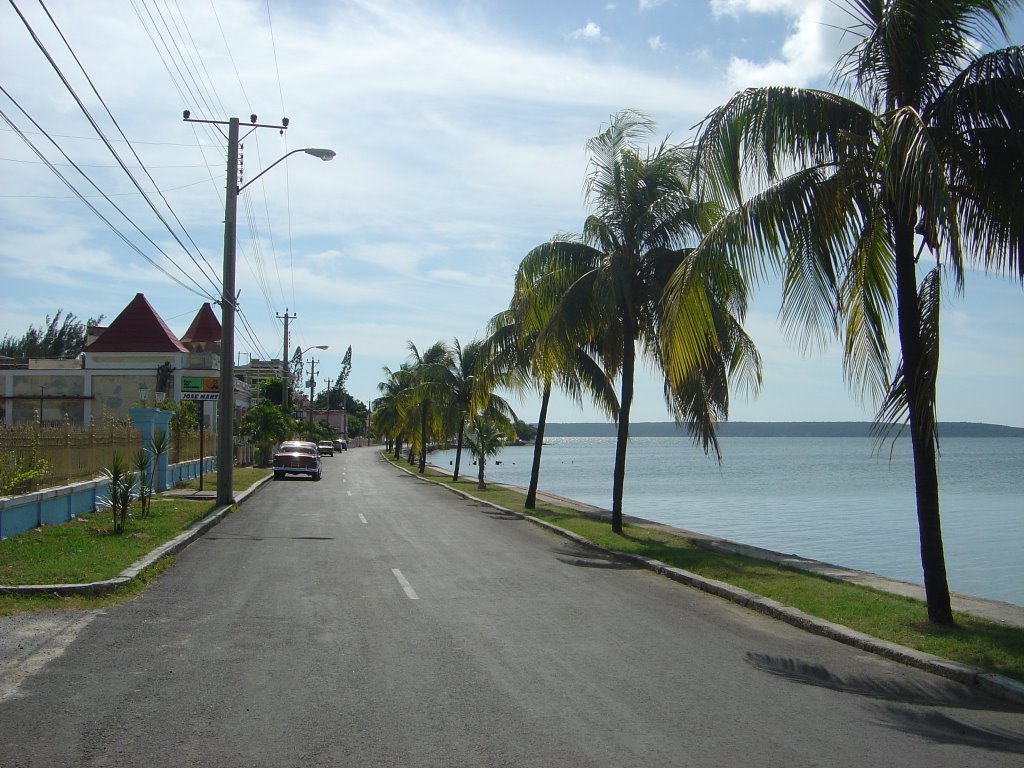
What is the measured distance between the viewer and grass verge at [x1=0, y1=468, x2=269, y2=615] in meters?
10.1

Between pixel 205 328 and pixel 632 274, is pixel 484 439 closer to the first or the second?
pixel 632 274

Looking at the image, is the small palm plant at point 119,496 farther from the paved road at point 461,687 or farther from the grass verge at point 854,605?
the grass verge at point 854,605

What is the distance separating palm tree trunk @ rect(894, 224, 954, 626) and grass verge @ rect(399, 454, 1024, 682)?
368 mm

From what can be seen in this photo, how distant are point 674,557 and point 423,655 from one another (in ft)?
25.4

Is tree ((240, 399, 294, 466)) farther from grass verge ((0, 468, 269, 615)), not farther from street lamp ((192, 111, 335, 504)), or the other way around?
grass verge ((0, 468, 269, 615))

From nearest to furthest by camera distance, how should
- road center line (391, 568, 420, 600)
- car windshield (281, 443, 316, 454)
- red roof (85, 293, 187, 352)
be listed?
road center line (391, 568, 420, 600) < car windshield (281, 443, 316, 454) < red roof (85, 293, 187, 352)

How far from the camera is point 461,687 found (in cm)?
692

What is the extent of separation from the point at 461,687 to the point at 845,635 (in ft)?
13.8

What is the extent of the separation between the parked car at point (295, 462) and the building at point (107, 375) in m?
10.1

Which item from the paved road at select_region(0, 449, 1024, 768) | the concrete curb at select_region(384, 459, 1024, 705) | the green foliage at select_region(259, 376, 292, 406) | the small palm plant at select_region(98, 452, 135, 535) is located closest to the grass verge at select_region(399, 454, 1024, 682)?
the concrete curb at select_region(384, 459, 1024, 705)

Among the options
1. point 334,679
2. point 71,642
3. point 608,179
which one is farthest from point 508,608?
point 608,179

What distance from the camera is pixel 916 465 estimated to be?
970 centimetres

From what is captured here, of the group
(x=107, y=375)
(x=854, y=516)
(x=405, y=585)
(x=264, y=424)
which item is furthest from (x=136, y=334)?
(x=405, y=585)

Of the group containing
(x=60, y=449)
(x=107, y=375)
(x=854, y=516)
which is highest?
(x=107, y=375)
